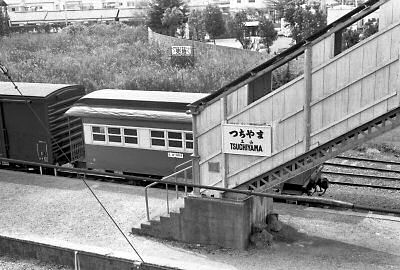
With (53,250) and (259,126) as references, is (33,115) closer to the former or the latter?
(53,250)

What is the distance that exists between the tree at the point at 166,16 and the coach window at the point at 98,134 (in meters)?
35.5

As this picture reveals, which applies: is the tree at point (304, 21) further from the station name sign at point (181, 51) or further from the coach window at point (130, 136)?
the coach window at point (130, 136)

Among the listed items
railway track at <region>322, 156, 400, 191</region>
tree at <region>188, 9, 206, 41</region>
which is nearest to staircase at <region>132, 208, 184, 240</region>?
railway track at <region>322, 156, 400, 191</region>

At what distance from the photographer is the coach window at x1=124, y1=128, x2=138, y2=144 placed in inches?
682

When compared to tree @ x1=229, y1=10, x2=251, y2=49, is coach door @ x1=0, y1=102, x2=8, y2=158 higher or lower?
lower

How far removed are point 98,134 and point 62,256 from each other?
6.35 metres

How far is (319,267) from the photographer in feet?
36.8

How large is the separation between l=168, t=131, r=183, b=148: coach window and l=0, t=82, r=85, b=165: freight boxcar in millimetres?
5093

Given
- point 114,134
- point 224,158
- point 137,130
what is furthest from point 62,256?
point 114,134

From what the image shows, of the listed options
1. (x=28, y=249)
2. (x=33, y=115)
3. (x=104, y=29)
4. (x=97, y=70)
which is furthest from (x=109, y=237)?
(x=104, y=29)

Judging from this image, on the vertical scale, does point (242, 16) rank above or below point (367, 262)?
above

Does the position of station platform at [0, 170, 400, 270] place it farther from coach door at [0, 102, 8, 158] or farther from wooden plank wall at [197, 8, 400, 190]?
coach door at [0, 102, 8, 158]

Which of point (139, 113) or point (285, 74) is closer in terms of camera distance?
point (139, 113)

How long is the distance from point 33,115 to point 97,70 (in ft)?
67.8
